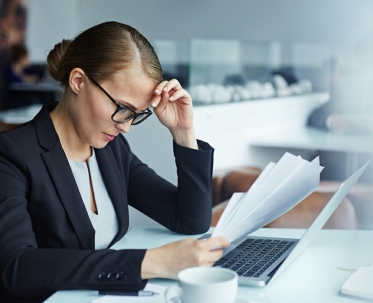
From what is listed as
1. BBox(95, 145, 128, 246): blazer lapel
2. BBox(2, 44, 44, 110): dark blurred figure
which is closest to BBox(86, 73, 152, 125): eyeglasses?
BBox(95, 145, 128, 246): blazer lapel

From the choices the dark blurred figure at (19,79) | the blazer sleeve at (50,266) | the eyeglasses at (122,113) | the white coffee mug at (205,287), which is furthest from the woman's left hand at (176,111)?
the dark blurred figure at (19,79)

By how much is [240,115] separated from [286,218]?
1.50 metres

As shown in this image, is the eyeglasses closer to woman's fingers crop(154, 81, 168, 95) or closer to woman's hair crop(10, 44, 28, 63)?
woman's fingers crop(154, 81, 168, 95)

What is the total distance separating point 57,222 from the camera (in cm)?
140

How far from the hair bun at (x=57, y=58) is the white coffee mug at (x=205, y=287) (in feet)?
2.64

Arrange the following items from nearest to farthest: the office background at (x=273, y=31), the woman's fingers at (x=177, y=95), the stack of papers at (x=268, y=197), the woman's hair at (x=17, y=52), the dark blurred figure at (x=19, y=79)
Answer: the stack of papers at (x=268, y=197)
the woman's fingers at (x=177, y=95)
the office background at (x=273, y=31)
the dark blurred figure at (x=19, y=79)
the woman's hair at (x=17, y=52)

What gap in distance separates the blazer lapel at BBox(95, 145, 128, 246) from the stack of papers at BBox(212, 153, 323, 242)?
0.46 m

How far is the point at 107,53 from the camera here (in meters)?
1.43

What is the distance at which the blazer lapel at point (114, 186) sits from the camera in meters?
1.60

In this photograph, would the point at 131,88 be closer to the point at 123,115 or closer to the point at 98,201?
the point at 123,115

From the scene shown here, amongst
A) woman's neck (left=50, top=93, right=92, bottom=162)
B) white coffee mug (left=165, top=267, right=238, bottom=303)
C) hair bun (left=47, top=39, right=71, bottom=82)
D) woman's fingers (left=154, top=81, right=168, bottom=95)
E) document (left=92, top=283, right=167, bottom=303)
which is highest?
hair bun (left=47, top=39, right=71, bottom=82)

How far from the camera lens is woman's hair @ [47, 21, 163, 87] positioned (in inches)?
56.0

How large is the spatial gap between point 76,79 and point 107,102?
0.32 ft

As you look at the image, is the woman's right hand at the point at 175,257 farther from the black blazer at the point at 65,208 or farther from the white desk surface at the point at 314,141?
the white desk surface at the point at 314,141
